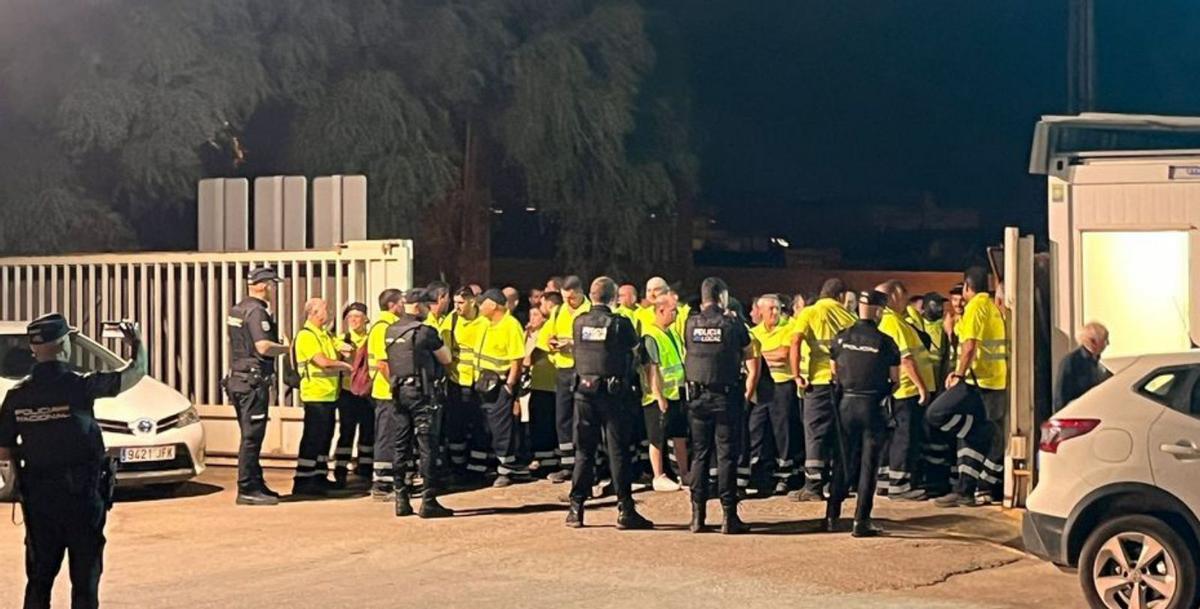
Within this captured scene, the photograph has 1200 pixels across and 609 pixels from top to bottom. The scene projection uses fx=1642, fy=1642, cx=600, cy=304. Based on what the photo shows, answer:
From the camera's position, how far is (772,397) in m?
13.8

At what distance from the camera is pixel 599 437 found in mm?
12109

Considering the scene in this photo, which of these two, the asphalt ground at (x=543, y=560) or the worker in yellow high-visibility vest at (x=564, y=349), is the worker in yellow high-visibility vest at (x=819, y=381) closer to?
the asphalt ground at (x=543, y=560)

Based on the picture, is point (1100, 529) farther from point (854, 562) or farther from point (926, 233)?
point (926, 233)

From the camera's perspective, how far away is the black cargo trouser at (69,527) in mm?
7551

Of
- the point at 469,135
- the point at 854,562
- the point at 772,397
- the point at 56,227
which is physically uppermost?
the point at 469,135

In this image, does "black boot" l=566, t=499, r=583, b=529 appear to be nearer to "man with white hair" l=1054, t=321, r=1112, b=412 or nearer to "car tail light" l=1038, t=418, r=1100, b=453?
"man with white hair" l=1054, t=321, r=1112, b=412

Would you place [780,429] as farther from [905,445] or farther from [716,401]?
[716,401]

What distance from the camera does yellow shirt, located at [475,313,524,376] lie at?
14273mm

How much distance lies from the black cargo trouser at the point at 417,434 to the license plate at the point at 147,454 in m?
2.31

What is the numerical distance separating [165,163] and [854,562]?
45.3 feet

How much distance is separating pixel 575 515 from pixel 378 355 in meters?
2.20

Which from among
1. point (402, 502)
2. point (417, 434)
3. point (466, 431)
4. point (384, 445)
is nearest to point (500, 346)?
point (466, 431)

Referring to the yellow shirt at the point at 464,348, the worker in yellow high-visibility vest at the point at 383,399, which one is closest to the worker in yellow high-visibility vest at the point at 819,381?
the yellow shirt at the point at 464,348

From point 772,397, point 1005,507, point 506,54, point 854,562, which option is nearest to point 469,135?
point 506,54
